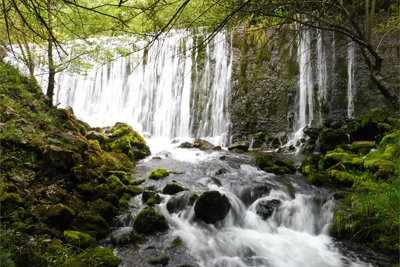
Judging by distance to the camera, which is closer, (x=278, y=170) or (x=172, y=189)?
(x=172, y=189)

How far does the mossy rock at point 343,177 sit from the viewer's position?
19.8 ft

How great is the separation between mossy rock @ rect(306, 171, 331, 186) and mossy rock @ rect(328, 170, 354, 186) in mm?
175

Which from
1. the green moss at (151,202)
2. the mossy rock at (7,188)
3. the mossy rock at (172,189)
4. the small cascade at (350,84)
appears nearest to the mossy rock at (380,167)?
the mossy rock at (172,189)

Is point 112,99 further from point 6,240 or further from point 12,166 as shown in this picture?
point 6,240

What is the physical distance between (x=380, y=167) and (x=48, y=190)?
23.4ft

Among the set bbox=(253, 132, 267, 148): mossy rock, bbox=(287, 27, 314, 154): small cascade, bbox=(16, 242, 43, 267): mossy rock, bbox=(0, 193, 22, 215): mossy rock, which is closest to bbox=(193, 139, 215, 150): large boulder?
bbox=(253, 132, 267, 148): mossy rock

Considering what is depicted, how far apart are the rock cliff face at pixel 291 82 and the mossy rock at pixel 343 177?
6.51 metres


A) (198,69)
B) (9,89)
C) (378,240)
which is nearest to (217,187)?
(378,240)

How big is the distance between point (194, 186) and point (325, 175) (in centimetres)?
351

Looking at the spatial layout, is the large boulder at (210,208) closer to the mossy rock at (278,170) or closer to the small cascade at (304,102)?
the mossy rock at (278,170)

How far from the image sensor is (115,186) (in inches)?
232

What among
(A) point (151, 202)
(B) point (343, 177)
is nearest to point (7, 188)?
(A) point (151, 202)

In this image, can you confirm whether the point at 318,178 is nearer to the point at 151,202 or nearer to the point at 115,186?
the point at 151,202

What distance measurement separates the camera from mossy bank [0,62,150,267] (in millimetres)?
3334
